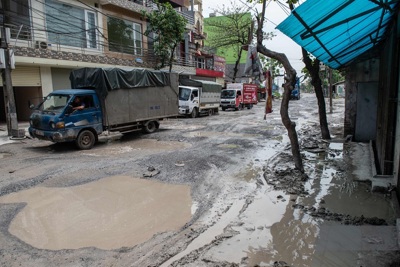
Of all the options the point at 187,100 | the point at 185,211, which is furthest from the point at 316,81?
the point at 187,100

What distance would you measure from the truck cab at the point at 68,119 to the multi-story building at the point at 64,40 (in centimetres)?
386

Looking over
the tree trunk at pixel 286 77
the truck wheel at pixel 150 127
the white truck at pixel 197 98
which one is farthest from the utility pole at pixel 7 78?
the white truck at pixel 197 98

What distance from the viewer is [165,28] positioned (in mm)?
20922

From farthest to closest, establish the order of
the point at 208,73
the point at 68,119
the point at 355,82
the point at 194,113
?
the point at 208,73, the point at 194,113, the point at 355,82, the point at 68,119

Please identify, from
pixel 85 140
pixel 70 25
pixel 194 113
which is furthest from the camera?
pixel 194 113

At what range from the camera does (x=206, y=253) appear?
374 centimetres

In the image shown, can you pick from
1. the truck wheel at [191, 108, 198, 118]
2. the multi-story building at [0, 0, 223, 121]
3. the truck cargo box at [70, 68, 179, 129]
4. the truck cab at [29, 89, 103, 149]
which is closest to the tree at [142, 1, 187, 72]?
the multi-story building at [0, 0, 223, 121]

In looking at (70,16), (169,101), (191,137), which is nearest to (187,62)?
(70,16)

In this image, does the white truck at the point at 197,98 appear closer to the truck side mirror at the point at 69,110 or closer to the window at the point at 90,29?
the window at the point at 90,29

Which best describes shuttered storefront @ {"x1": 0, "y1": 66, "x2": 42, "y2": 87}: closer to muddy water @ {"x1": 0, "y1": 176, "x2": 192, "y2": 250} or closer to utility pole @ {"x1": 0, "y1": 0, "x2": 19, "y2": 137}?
utility pole @ {"x1": 0, "y1": 0, "x2": 19, "y2": 137}

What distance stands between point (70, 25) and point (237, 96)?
16.0 metres

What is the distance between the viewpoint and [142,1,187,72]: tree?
68.2 feet

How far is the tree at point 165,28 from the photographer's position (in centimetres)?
2080

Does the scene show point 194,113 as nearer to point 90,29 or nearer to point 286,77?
point 90,29
